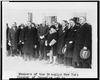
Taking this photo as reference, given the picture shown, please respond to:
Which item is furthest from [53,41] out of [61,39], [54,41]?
[61,39]

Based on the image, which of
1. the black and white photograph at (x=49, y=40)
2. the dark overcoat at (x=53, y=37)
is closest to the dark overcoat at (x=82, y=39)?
the black and white photograph at (x=49, y=40)

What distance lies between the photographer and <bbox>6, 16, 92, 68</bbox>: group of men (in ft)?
13.4

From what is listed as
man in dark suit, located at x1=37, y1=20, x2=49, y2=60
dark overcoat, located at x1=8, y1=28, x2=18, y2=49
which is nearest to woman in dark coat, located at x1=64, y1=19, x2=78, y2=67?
man in dark suit, located at x1=37, y1=20, x2=49, y2=60

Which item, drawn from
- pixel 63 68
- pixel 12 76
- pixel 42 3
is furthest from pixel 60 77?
pixel 42 3

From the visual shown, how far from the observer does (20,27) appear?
4250mm

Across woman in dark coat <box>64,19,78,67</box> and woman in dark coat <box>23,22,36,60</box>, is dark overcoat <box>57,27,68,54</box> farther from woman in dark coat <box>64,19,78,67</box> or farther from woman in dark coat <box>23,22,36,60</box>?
woman in dark coat <box>23,22,36,60</box>

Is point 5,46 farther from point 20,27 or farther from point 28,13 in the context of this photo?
point 28,13

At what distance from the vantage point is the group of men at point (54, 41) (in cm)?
408

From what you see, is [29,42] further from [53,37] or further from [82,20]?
[82,20]

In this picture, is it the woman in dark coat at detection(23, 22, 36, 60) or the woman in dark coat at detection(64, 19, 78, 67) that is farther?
the woman in dark coat at detection(23, 22, 36, 60)

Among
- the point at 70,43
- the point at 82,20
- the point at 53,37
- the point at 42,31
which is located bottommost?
the point at 70,43

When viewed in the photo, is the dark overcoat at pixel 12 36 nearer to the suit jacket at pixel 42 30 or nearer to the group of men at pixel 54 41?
the group of men at pixel 54 41

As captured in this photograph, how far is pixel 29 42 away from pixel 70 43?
2.79 ft

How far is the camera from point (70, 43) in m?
4.10
